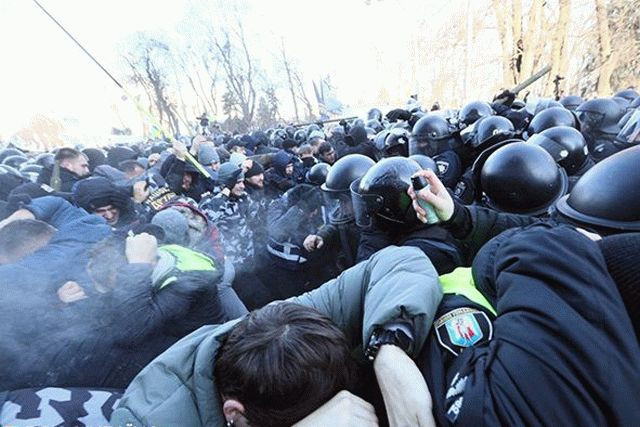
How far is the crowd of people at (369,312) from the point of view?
719mm

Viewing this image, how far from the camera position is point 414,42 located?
103ft

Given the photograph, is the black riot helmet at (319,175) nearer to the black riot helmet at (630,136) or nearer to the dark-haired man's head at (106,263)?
the dark-haired man's head at (106,263)

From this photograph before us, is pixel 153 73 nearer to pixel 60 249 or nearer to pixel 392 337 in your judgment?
pixel 60 249

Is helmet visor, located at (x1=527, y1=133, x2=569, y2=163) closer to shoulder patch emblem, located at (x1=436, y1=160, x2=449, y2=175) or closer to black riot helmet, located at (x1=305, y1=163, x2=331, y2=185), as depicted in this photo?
shoulder patch emblem, located at (x1=436, y1=160, x2=449, y2=175)

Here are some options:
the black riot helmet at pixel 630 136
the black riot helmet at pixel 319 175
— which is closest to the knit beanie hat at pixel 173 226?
the black riot helmet at pixel 319 175

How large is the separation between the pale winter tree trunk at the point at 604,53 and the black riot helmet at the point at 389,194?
17.2 meters

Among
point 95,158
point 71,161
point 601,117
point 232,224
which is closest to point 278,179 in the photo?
point 232,224

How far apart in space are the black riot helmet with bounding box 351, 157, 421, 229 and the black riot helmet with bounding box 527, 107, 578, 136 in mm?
2977

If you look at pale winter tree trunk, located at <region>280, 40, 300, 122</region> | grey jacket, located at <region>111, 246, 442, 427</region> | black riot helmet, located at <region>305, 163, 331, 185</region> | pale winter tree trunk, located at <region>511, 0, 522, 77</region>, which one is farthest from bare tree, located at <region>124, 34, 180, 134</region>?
grey jacket, located at <region>111, 246, 442, 427</region>

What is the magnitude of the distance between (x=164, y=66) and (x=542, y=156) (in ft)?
154

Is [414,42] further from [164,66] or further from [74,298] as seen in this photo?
[74,298]

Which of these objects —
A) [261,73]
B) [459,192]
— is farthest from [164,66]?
[459,192]

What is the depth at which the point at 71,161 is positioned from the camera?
432 centimetres

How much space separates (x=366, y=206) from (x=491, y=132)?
2186 mm
